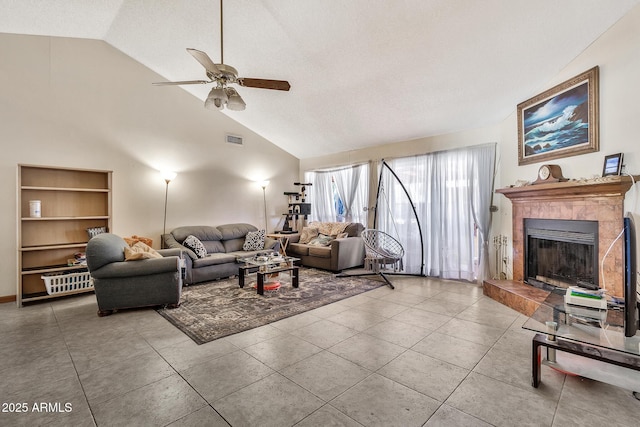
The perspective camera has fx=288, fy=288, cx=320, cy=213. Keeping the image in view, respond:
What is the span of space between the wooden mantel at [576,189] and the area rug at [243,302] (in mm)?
2312

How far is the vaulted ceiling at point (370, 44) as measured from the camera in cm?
270

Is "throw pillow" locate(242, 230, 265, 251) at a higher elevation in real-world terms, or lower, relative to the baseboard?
higher

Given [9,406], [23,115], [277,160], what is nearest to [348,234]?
[277,160]

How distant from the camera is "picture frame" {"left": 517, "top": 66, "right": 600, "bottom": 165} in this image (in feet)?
9.27

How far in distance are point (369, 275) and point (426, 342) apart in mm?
2633

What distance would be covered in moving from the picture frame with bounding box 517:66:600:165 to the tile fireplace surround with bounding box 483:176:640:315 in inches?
16.7

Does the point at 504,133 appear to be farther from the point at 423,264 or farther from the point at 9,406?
the point at 9,406

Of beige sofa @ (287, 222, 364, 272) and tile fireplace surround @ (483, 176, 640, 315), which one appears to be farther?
beige sofa @ (287, 222, 364, 272)

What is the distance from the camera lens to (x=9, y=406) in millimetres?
1740

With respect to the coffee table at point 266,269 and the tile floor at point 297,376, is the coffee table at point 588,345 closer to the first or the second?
the tile floor at point 297,376

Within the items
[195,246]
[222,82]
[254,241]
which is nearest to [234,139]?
[254,241]

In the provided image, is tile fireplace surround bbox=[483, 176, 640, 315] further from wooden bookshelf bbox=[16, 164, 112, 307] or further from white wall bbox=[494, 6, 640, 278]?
Result: wooden bookshelf bbox=[16, 164, 112, 307]

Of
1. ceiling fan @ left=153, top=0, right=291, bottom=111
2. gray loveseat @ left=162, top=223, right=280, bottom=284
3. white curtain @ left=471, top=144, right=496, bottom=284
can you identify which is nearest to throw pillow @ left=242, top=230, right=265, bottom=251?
gray loveseat @ left=162, top=223, right=280, bottom=284

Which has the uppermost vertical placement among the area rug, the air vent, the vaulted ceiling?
the vaulted ceiling
